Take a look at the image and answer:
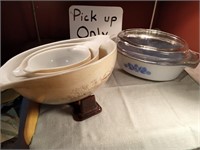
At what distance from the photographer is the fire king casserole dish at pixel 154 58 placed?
47 centimetres

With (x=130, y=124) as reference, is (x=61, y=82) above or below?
above

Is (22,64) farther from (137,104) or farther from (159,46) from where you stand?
(159,46)

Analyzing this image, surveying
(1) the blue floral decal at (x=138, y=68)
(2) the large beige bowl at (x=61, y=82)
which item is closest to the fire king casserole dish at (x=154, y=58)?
(1) the blue floral decal at (x=138, y=68)

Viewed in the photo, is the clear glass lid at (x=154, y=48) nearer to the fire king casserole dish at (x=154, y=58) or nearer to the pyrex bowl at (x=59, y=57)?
the fire king casserole dish at (x=154, y=58)

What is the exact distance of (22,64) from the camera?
36 centimetres

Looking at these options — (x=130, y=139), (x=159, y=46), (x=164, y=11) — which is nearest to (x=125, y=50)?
(x=159, y=46)

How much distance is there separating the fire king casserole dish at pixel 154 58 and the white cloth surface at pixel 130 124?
4cm

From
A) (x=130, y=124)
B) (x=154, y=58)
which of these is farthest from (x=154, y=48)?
(x=130, y=124)

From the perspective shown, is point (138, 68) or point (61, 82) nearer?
point (61, 82)

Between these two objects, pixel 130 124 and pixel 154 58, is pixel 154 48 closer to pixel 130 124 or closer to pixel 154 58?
pixel 154 58

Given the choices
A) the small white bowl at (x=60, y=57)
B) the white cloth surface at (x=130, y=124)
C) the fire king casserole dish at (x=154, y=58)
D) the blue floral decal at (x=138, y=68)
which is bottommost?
the white cloth surface at (x=130, y=124)

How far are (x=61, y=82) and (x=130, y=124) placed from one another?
165mm

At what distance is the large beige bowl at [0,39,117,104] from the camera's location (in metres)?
0.31

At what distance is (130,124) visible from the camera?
1.28ft
